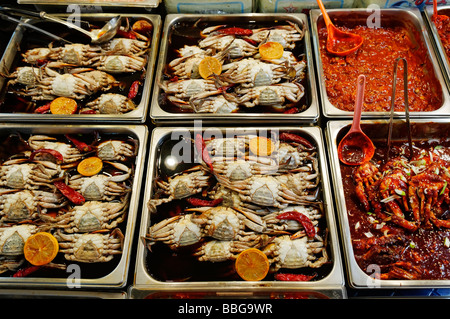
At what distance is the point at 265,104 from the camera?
10.3ft

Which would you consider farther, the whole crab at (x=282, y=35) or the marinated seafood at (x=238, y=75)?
the whole crab at (x=282, y=35)

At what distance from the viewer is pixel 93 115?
3.07 meters

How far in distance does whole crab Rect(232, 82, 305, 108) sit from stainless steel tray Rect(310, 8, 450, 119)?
0.81ft

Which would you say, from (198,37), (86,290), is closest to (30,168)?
(86,290)

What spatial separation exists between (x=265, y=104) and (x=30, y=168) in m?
2.34

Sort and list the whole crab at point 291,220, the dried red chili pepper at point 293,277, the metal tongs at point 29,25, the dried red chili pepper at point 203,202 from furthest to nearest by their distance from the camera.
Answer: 1. the metal tongs at point 29,25
2. the dried red chili pepper at point 203,202
3. the whole crab at point 291,220
4. the dried red chili pepper at point 293,277

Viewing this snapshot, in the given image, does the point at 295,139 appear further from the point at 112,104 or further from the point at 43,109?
the point at 43,109

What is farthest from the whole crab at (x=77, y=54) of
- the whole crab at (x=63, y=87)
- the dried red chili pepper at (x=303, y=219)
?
the dried red chili pepper at (x=303, y=219)

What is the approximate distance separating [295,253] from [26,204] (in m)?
2.35

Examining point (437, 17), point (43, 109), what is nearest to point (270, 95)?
point (437, 17)

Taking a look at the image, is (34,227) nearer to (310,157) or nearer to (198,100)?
(198,100)

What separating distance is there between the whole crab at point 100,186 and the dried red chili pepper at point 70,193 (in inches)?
1.2

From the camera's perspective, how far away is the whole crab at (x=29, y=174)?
2.84m

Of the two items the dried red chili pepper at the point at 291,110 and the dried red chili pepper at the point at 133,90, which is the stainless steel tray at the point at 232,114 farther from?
the dried red chili pepper at the point at 133,90
